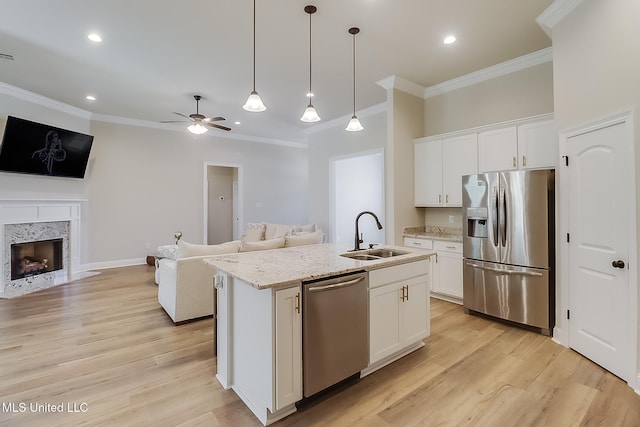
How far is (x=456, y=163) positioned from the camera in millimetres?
4184

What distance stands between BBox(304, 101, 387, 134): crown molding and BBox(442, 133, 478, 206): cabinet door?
1584 mm

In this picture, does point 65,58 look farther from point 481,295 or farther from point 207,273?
point 481,295

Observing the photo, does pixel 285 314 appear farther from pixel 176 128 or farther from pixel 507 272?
pixel 176 128

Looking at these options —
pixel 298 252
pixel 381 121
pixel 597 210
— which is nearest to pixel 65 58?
pixel 298 252

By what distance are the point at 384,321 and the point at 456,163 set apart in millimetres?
2726

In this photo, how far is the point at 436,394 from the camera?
7.09 ft

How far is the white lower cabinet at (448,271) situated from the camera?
3.98 m

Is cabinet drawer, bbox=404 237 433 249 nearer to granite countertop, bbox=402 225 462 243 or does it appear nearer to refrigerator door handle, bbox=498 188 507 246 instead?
granite countertop, bbox=402 225 462 243

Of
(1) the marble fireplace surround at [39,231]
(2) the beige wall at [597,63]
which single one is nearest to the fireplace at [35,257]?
(1) the marble fireplace surround at [39,231]

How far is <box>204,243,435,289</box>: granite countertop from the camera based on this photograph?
184 centimetres

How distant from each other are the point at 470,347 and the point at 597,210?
1.63 meters

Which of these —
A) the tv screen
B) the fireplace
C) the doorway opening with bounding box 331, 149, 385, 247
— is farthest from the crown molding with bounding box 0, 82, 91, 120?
the doorway opening with bounding box 331, 149, 385, 247


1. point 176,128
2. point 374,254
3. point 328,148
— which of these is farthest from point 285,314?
point 176,128

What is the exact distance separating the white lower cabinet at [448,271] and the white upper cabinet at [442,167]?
0.63 m
